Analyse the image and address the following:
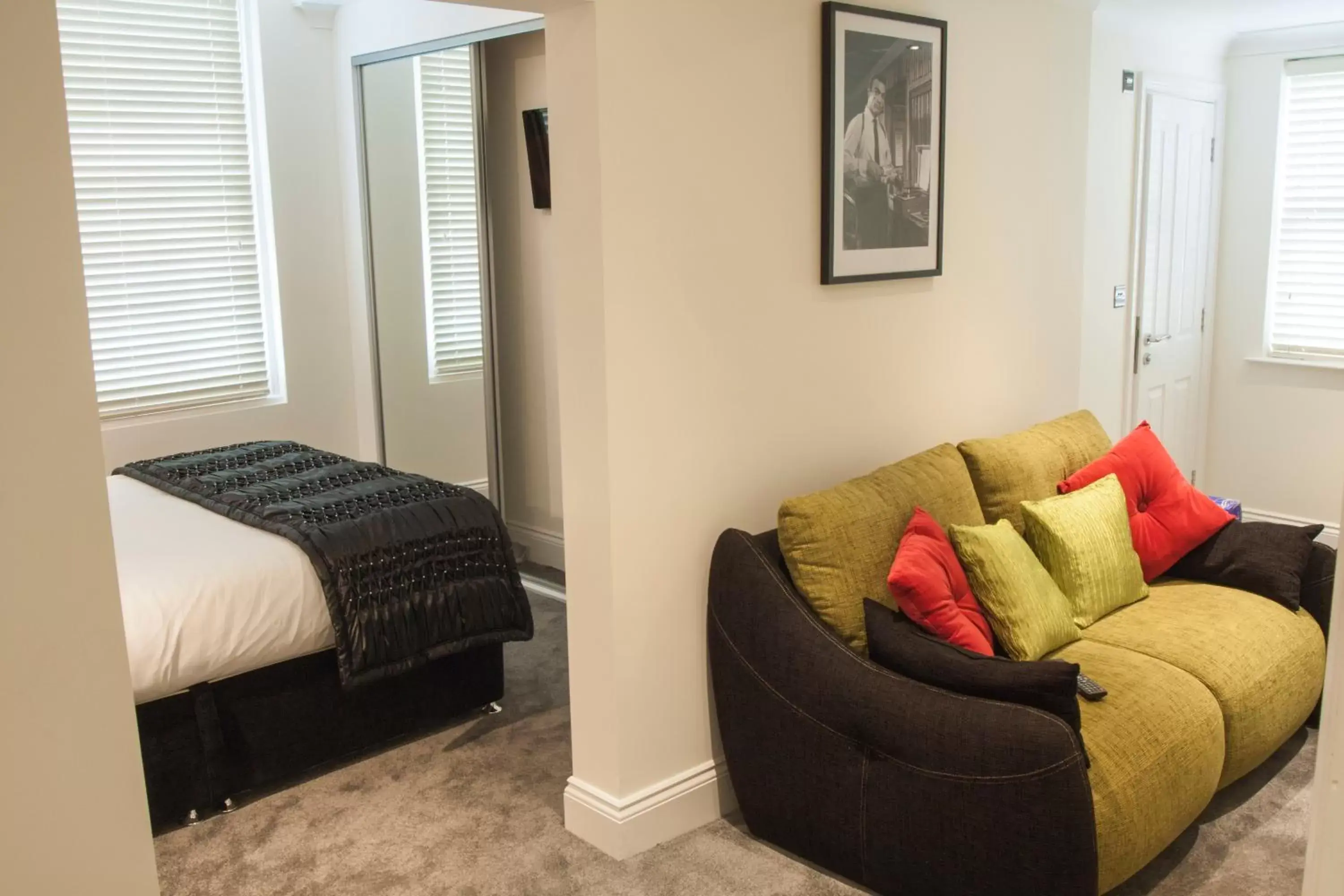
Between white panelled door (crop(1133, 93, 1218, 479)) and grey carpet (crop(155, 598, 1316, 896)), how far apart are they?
2.08m

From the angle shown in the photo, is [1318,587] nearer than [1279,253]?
Yes

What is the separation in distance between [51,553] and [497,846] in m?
1.66

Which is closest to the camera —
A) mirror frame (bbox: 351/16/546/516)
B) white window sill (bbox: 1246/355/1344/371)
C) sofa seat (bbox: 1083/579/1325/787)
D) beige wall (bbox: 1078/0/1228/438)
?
sofa seat (bbox: 1083/579/1325/787)

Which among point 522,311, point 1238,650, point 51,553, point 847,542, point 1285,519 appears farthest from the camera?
point 1285,519

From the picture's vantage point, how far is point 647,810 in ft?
9.64

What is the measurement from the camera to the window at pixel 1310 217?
5035 millimetres

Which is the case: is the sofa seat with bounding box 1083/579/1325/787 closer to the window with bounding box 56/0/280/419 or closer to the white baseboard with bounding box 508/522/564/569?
the white baseboard with bounding box 508/522/564/569

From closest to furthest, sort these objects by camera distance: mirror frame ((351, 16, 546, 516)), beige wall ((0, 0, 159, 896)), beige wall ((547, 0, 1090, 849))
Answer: beige wall ((0, 0, 159, 896)) → beige wall ((547, 0, 1090, 849)) → mirror frame ((351, 16, 546, 516))

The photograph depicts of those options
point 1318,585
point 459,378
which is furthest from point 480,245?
point 1318,585

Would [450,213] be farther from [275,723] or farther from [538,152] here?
[275,723]

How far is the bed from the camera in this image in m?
3.03

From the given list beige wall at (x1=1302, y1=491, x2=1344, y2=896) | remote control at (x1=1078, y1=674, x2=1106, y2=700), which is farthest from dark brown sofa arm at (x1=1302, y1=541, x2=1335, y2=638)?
beige wall at (x1=1302, y1=491, x2=1344, y2=896)

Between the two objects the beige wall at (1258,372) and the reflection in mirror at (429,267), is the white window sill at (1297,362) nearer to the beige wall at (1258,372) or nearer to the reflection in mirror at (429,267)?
the beige wall at (1258,372)

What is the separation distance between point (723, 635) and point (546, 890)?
0.72m
